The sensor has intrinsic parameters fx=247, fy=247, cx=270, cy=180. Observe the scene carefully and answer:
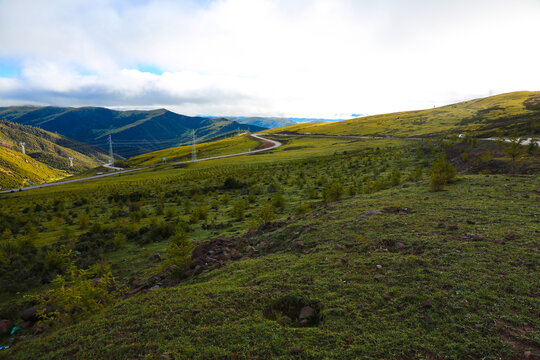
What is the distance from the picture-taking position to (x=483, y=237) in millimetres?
9016

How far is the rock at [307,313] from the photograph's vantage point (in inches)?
262

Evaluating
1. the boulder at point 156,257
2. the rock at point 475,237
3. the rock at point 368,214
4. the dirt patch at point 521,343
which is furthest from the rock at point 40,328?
the rock at point 475,237

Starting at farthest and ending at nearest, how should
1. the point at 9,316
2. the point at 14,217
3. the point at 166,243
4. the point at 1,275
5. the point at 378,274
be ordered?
the point at 14,217 < the point at 166,243 < the point at 1,275 < the point at 9,316 < the point at 378,274

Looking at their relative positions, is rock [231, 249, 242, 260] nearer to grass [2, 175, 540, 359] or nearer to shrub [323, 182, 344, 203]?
grass [2, 175, 540, 359]

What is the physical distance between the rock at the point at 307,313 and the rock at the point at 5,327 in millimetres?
10601

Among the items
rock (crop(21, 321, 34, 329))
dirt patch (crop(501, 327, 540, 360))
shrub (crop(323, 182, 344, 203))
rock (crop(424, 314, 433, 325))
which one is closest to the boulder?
rock (crop(21, 321, 34, 329))

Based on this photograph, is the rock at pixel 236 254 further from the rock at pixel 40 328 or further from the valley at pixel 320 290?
the rock at pixel 40 328

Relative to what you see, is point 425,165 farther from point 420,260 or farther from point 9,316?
point 9,316

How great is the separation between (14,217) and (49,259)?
19.2 meters

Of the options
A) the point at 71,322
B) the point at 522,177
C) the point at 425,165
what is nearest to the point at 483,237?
the point at 522,177

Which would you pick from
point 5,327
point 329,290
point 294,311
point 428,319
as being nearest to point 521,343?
point 428,319

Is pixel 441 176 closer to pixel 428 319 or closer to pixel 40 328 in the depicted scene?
pixel 428 319

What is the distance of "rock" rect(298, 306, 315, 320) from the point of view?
21.8ft

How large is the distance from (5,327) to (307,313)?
10913mm
